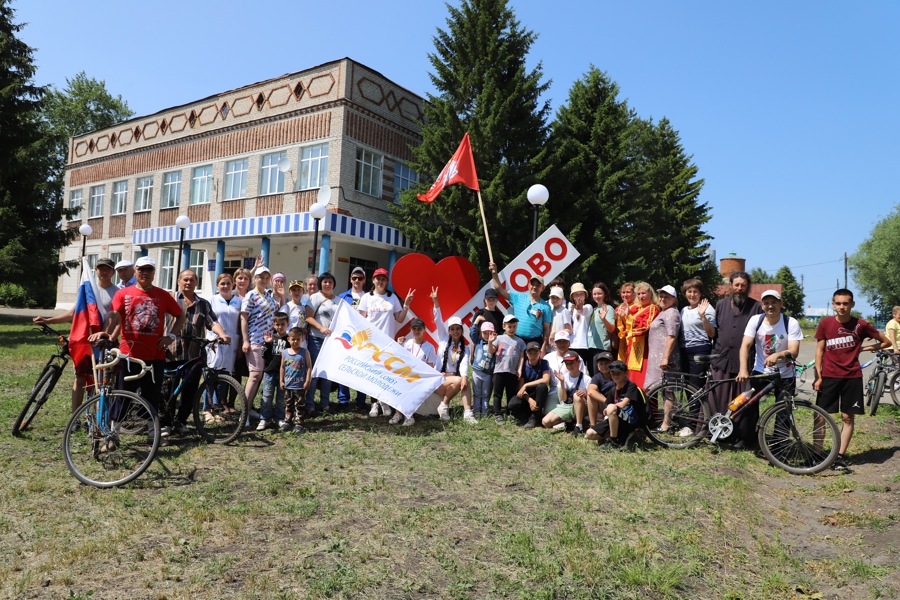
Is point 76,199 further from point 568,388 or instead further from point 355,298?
point 568,388

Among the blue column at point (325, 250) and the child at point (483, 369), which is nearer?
the child at point (483, 369)

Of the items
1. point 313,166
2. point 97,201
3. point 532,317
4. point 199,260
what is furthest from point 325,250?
point 97,201

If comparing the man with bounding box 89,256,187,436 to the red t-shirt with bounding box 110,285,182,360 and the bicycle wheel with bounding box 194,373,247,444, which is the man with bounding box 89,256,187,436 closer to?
the red t-shirt with bounding box 110,285,182,360

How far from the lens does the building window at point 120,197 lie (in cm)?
3309

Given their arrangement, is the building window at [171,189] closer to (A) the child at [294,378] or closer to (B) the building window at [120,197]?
(B) the building window at [120,197]

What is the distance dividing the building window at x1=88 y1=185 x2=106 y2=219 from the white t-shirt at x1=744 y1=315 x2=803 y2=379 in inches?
1416

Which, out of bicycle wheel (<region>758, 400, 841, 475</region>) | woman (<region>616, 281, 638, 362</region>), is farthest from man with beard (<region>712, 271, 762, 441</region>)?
woman (<region>616, 281, 638, 362</region>)

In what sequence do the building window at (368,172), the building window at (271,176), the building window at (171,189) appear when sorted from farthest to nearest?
the building window at (171,189) < the building window at (271,176) < the building window at (368,172)

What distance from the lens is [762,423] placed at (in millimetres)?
6656

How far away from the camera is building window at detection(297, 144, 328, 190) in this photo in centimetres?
2478

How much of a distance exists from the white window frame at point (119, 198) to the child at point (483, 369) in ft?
101

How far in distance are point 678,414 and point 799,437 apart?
1.31 meters

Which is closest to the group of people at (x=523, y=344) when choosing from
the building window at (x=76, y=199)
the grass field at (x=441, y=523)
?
the grass field at (x=441, y=523)

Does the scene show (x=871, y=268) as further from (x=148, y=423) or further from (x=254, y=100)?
(x=148, y=423)
